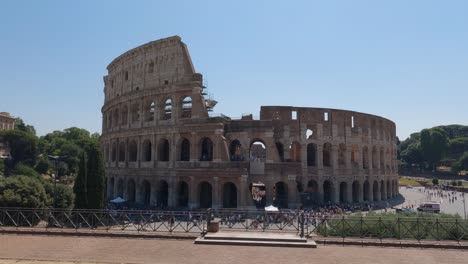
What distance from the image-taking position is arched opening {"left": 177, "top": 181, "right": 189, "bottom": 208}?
34.8 metres

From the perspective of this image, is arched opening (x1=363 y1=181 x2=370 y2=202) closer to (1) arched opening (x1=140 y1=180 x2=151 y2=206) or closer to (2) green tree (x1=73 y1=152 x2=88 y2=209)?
(1) arched opening (x1=140 y1=180 x2=151 y2=206)

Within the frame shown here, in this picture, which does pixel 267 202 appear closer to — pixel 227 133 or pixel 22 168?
pixel 227 133

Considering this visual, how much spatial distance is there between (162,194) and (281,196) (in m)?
13.4

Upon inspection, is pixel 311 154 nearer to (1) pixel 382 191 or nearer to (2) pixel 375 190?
(2) pixel 375 190

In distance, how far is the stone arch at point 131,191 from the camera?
3888 centimetres

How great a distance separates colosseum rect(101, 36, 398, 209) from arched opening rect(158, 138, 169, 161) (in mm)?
116

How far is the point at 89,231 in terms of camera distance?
16.2 meters

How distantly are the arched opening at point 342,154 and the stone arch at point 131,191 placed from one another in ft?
81.3

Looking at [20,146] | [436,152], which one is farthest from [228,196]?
[436,152]

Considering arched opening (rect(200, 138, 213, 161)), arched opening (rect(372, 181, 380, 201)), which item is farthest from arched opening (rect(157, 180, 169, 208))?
arched opening (rect(372, 181, 380, 201))

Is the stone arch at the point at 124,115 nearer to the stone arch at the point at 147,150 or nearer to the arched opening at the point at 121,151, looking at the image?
the arched opening at the point at 121,151

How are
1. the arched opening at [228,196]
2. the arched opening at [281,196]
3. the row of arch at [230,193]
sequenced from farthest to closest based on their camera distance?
the row of arch at [230,193], the arched opening at [228,196], the arched opening at [281,196]

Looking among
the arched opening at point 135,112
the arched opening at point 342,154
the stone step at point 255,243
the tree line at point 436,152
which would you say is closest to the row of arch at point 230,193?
the arched opening at point 342,154

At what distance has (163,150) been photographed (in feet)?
125
